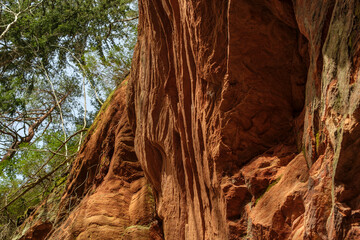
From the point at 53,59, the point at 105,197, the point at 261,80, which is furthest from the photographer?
the point at 53,59

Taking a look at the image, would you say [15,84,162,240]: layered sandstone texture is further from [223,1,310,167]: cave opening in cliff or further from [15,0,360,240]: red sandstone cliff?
[223,1,310,167]: cave opening in cliff

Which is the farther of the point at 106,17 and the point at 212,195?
the point at 106,17

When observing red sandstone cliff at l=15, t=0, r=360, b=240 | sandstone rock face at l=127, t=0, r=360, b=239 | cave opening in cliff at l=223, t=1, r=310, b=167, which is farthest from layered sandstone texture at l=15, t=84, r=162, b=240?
cave opening in cliff at l=223, t=1, r=310, b=167

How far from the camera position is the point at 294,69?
12.8 feet

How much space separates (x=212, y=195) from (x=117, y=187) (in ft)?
13.6

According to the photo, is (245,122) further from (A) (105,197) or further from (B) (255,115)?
(A) (105,197)

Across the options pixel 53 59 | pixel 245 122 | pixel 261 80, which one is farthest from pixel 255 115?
pixel 53 59

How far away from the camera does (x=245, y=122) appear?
4.10 meters

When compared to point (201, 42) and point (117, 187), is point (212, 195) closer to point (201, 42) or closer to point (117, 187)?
point (201, 42)

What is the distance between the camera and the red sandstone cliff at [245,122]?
2570 mm

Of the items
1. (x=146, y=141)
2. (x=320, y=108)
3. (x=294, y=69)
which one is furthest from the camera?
(x=146, y=141)

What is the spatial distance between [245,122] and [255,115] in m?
0.12

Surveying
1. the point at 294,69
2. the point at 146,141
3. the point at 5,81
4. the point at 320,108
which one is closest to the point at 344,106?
the point at 320,108

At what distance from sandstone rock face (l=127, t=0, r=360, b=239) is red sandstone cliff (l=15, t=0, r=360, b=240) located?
11mm
